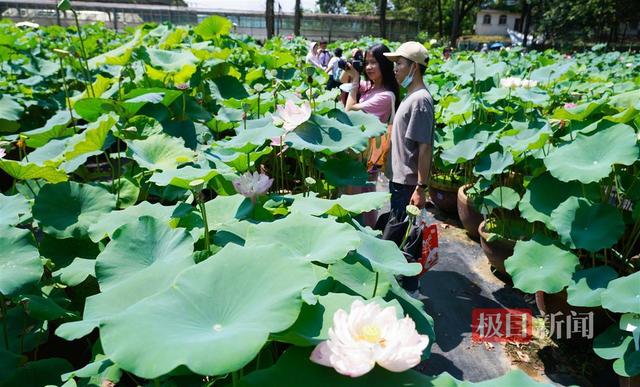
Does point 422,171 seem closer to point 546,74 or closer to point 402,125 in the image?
point 402,125

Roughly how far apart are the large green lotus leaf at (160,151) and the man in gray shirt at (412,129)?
1.11m

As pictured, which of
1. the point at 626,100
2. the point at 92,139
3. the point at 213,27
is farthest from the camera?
the point at 213,27

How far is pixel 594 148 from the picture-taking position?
2312 mm

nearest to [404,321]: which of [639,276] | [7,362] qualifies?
[7,362]

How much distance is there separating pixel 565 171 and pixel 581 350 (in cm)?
94

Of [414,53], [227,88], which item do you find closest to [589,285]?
[414,53]

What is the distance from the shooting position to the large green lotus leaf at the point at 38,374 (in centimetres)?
111

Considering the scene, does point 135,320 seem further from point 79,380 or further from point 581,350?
point 581,350

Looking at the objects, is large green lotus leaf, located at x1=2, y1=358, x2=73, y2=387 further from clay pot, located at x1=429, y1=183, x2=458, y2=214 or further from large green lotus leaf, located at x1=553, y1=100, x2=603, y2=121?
clay pot, located at x1=429, y1=183, x2=458, y2=214

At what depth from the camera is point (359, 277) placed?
952 millimetres

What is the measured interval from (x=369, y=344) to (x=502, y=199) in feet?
9.17

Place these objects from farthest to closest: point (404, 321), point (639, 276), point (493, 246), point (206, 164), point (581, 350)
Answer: point (493, 246)
point (581, 350)
point (639, 276)
point (206, 164)
point (404, 321)

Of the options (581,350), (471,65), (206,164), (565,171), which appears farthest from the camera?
(471,65)

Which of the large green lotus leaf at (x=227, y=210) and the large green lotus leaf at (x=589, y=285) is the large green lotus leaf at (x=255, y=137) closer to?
the large green lotus leaf at (x=227, y=210)
